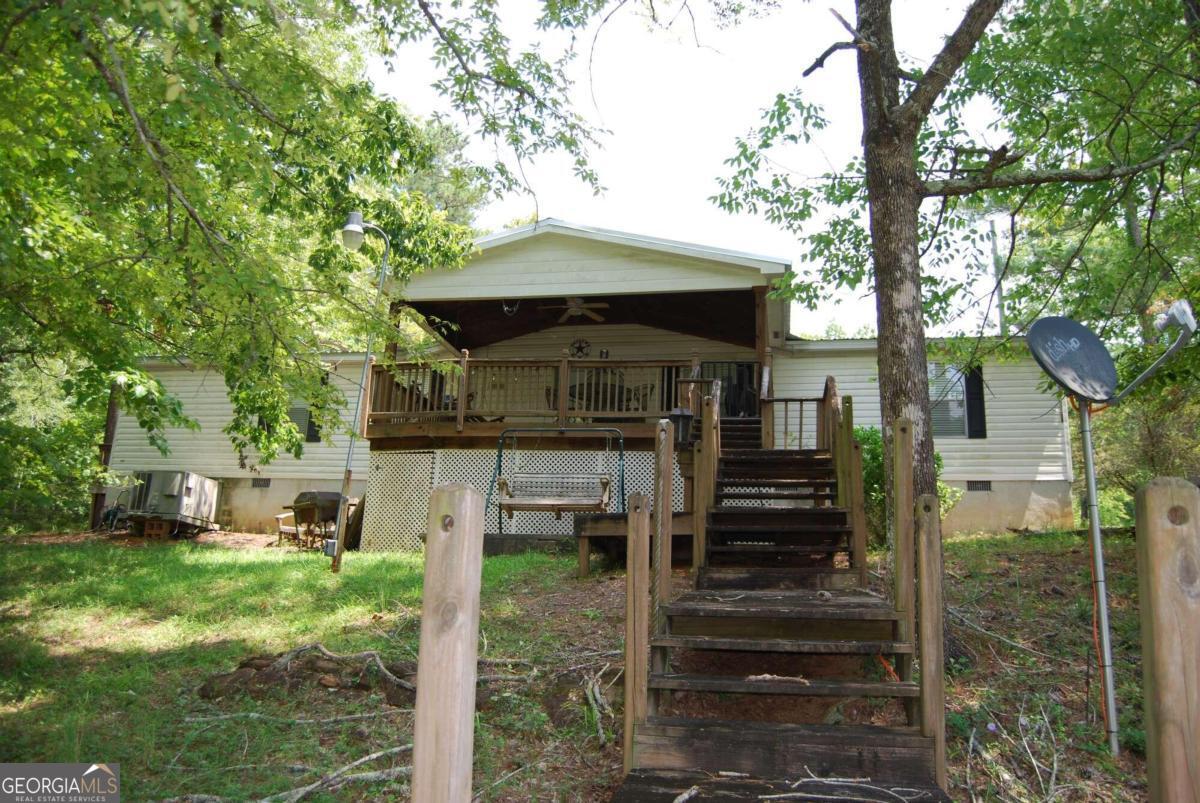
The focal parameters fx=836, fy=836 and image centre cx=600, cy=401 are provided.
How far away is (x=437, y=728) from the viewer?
2.16 m

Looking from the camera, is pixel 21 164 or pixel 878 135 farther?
pixel 878 135

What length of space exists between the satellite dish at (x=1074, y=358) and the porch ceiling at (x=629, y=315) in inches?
362

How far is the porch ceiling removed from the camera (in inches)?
594

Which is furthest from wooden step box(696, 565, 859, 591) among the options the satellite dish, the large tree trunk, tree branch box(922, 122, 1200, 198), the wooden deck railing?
the wooden deck railing

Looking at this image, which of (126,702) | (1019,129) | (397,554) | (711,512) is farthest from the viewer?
(397,554)

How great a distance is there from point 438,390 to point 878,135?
9183mm

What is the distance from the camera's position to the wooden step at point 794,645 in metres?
4.43

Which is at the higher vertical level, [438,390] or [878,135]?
[878,135]

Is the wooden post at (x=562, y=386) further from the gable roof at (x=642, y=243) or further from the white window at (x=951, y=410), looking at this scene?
the white window at (x=951, y=410)

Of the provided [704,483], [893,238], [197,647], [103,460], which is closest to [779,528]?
[704,483]

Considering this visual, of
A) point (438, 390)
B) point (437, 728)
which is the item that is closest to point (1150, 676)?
point (437, 728)

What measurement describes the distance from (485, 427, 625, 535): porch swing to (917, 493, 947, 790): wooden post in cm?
602

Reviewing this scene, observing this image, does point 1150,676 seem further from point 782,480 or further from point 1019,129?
point 1019,129

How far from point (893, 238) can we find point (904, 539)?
283cm
